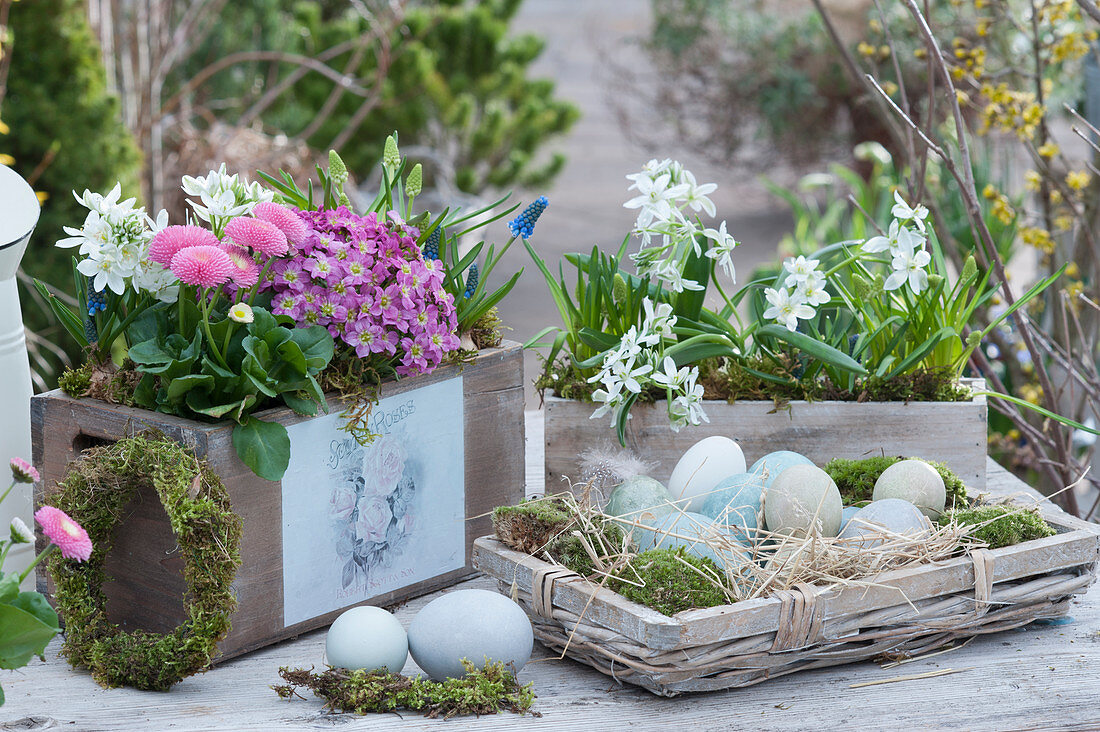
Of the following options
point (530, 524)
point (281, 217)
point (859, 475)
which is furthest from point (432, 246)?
point (859, 475)

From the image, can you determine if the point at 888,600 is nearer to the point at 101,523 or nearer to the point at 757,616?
the point at 757,616

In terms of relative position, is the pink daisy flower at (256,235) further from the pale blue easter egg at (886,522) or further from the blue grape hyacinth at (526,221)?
the pale blue easter egg at (886,522)

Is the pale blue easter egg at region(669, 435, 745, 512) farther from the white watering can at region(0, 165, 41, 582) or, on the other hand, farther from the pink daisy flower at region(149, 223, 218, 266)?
the white watering can at region(0, 165, 41, 582)

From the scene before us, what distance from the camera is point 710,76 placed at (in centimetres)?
709

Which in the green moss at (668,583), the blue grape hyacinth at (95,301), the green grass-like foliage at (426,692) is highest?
the blue grape hyacinth at (95,301)

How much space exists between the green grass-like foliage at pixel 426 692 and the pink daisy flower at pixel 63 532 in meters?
0.29

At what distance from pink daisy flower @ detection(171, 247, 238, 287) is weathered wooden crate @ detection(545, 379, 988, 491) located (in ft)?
1.91

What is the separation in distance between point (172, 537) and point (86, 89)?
2.37 meters


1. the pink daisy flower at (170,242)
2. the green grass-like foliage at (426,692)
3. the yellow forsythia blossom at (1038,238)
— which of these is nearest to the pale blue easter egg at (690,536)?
the green grass-like foliage at (426,692)

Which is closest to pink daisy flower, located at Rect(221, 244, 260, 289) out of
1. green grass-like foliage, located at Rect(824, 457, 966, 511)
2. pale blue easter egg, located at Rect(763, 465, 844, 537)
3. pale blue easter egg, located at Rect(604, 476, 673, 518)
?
pale blue easter egg, located at Rect(604, 476, 673, 518)

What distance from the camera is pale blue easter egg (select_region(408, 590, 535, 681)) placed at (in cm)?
115

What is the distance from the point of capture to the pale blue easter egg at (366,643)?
1.14m

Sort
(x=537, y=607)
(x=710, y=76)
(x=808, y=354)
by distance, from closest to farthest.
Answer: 1. (x=537, y=607)
2. (x=808, y=354)
3. (x=710, y=76)

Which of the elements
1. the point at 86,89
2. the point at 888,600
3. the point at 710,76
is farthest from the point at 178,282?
the point at 710,76
